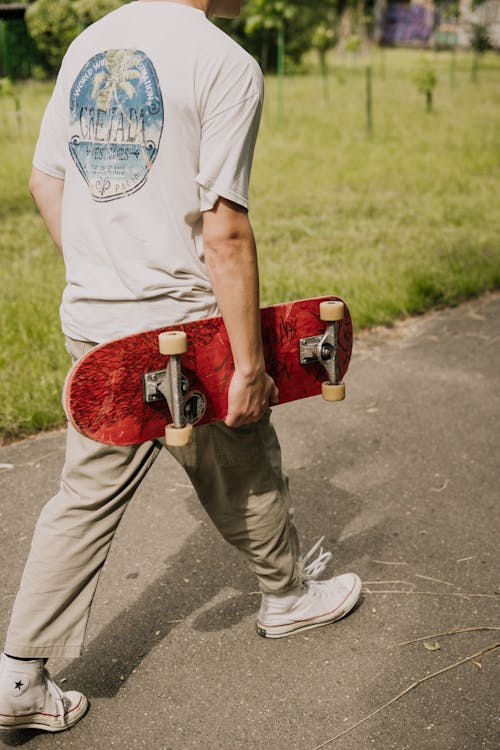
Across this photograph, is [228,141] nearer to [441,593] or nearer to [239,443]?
[239,443]

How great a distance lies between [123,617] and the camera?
2.76 metres

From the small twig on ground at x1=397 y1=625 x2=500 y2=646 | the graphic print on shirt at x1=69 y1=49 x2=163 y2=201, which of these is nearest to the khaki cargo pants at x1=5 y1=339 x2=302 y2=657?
the graphic print on shirt at x1=69 y1=49 x2=163 y2=201

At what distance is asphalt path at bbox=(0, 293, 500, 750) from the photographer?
7.53 feet

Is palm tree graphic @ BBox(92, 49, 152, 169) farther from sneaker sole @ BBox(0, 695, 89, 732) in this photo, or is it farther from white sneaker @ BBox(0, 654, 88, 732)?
sneaker sole @ BBox(0, 695, 89, 732)

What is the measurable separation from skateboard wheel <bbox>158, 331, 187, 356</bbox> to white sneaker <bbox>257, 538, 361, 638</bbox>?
0.98 metres

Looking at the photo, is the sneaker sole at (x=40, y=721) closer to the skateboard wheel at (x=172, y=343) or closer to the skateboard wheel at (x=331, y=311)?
the skateboard wheel at (x=172, y=343)

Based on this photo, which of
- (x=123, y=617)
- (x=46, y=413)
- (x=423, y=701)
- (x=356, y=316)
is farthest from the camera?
(x=356, y=316)

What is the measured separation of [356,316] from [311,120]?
8.02 meters

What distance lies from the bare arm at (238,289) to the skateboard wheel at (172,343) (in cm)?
15

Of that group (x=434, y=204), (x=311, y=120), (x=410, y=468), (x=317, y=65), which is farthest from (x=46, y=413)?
(x=317, y=65)

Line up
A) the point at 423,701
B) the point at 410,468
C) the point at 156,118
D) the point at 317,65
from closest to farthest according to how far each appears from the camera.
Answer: the point at 156,118
the point at 423,701
the point at 410,468
the point at 317,65

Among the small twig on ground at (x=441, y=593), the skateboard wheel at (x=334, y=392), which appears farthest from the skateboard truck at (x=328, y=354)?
the small twig on ground at (x=441, y=593)

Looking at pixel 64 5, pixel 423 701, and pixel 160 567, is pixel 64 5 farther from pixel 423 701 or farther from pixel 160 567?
pixel 423 701

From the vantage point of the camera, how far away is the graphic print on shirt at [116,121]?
76.2 inches
